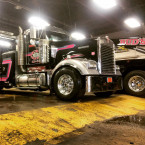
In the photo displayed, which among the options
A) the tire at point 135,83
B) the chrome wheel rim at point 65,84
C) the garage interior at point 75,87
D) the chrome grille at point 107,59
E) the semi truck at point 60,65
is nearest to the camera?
the garage interior at point 75,87

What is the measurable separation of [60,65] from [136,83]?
2841 mm

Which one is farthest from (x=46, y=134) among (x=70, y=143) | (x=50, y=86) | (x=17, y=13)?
(x=17, y=13)

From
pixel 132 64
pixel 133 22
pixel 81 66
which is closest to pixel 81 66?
pixel 81 66

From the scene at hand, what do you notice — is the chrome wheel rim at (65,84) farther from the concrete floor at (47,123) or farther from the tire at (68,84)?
the concrete floor at (47,123)

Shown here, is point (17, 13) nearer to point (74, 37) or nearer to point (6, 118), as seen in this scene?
point (74, 37)

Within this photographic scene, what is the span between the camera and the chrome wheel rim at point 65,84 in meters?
4.50

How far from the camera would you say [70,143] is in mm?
1913

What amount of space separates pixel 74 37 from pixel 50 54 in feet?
5.47

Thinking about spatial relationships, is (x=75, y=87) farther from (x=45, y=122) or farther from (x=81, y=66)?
(x=45, y=122)

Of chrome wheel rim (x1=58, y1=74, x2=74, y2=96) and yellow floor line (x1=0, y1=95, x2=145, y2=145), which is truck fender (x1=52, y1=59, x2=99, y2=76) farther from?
yellow floor line (x1=0, y1=95, x2=145, y2=145)

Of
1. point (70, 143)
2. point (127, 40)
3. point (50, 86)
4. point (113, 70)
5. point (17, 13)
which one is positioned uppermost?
point (17, 13)

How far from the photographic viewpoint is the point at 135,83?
19.0 ft

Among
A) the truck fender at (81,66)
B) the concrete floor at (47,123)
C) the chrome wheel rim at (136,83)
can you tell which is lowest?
the concrete floor at (47,123)

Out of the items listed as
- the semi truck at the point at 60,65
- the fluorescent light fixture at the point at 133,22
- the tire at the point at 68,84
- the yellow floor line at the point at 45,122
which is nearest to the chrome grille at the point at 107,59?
the semi truck at the point at 60,65
